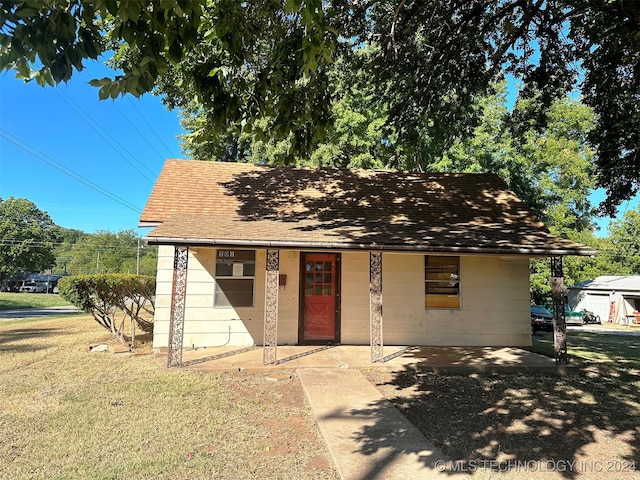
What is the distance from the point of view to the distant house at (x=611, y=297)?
31484 millimetres

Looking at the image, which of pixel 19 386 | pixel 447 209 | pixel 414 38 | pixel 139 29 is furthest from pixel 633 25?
pixel 19 386

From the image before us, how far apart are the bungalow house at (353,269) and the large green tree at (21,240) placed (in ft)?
182

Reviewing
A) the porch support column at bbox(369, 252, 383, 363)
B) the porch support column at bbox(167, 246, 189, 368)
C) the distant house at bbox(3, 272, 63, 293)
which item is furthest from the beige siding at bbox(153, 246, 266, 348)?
the distant house at bbox(3, 272, 63, 293)

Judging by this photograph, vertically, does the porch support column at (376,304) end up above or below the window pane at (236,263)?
below

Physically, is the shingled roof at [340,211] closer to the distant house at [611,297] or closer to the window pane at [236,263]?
the window pane at [236,263]

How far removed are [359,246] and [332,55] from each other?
12.6 feet

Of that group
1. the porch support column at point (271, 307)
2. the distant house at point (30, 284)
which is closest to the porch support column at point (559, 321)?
the porch support column at point (271, 307)

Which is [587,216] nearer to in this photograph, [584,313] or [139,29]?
[584,313]

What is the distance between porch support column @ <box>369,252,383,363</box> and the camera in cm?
736

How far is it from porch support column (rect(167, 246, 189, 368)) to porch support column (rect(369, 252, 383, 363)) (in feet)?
11.3

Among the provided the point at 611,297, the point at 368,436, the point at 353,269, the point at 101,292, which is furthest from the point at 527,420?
the point at 611,297

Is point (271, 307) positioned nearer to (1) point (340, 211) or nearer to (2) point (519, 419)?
(1) point (340, 211)

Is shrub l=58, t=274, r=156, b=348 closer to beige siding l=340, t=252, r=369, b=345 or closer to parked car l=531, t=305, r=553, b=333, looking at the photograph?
beige siding l=340, t=252, r=369, b=345

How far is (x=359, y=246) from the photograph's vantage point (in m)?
7.32
